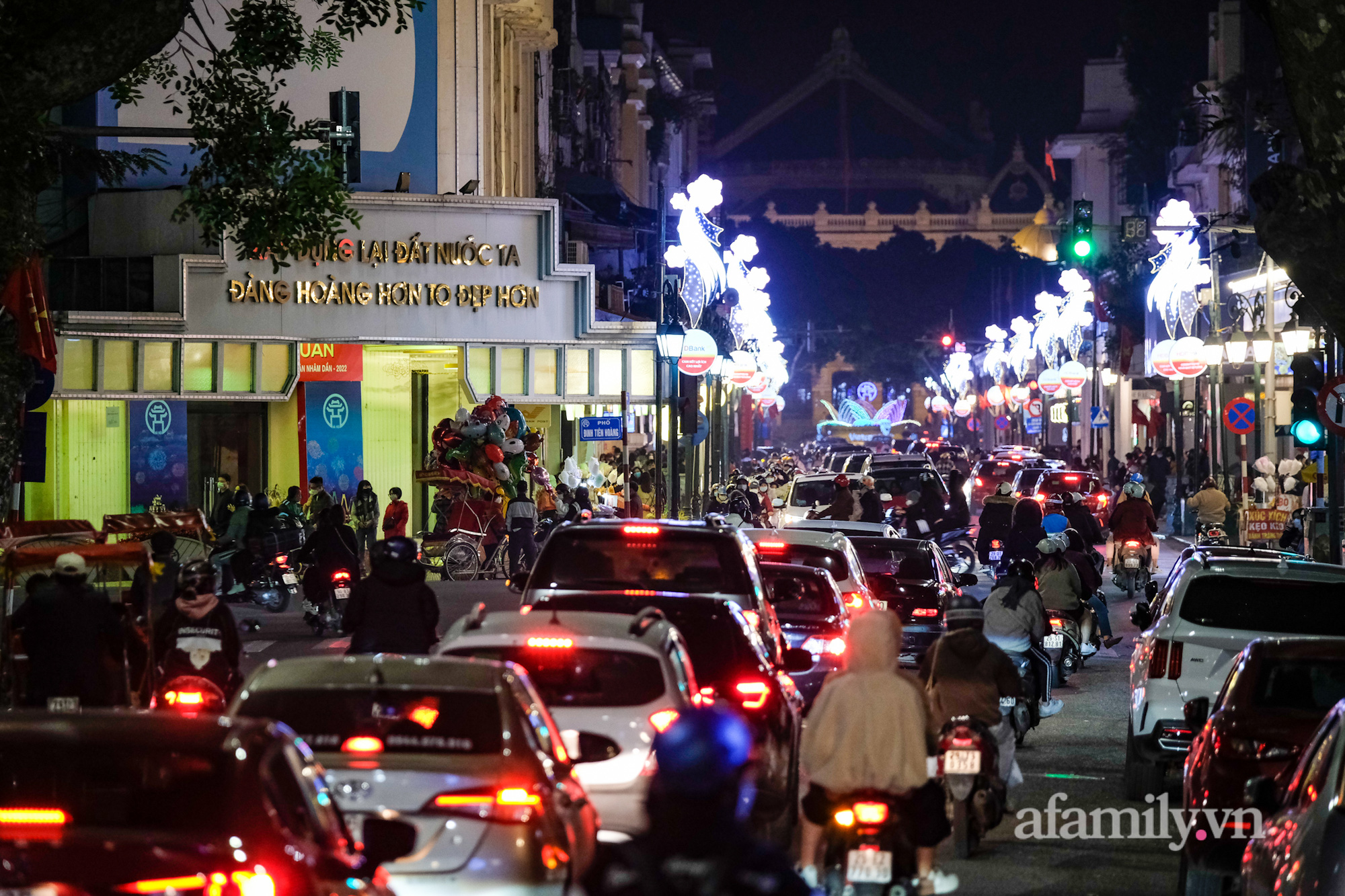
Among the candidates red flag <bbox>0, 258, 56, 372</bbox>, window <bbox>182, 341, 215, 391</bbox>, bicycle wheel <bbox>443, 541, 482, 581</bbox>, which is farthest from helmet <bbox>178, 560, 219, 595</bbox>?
window <bbox>182, 341, 215, 391</bbox>

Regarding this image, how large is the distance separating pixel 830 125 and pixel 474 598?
17873cm

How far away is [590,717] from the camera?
791 centimetres

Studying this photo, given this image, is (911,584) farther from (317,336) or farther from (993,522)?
(317,336)

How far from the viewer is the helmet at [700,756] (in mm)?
4266

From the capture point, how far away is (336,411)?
33438 millimetres

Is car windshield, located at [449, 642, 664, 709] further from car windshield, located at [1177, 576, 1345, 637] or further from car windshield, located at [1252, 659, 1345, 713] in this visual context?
car windshield, located at [1177, 576, 1345, 637]

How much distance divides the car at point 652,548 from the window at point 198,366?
1985cm

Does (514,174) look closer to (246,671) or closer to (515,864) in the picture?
(246,671)

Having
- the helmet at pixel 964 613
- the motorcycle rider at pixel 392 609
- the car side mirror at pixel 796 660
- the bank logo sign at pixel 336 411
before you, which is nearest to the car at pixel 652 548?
the car side mirror at pixel 796 660

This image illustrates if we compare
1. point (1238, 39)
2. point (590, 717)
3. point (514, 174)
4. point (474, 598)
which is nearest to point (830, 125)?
point (1238, 39)

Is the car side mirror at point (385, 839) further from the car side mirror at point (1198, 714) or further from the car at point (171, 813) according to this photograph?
the car side mirror at point (1198, 714)

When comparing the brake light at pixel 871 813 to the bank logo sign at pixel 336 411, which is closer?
the brake light at pixel 871 813

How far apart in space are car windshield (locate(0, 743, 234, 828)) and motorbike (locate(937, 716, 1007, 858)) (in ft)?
16.6

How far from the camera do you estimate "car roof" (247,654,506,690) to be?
6949 mm
